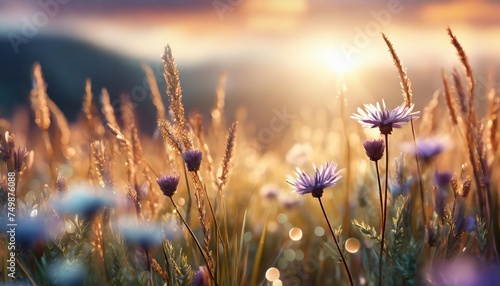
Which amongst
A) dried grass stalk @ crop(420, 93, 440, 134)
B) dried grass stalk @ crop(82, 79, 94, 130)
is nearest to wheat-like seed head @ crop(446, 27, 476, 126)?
dried grass stalk @ crop(420, 93, 440, 134)

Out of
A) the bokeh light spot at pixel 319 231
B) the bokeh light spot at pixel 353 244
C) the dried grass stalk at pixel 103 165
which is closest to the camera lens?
the dried grass stalk at pixel 103 165

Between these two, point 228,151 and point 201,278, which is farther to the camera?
point 228,151

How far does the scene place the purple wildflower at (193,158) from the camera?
3.92ft

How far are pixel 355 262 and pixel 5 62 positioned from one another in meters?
5.47

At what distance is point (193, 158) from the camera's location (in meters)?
1.20

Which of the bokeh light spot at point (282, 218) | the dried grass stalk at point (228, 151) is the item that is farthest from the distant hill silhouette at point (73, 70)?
the dried grass stalk at point (228, 151)

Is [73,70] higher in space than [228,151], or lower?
higher

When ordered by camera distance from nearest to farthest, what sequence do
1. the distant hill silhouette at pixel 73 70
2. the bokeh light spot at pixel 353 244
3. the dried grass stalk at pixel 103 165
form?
the dried grass stalk at pixel 103 165 < the bokeh light spot at pixel 353 244 < the distant hill silhouette at pixel 73 70

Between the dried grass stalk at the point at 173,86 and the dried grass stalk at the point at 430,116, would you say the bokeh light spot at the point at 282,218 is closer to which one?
the dried grass stalk at the point at 430,116

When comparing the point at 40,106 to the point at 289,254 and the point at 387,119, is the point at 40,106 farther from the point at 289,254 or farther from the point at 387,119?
the point at 387,119

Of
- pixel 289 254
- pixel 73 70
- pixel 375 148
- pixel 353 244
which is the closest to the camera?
pixel 375 148

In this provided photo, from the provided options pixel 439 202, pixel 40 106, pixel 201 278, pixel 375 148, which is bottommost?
pixel 201 278

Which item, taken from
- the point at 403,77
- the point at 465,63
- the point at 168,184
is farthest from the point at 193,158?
the point at 465,63

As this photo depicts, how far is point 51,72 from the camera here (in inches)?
359
